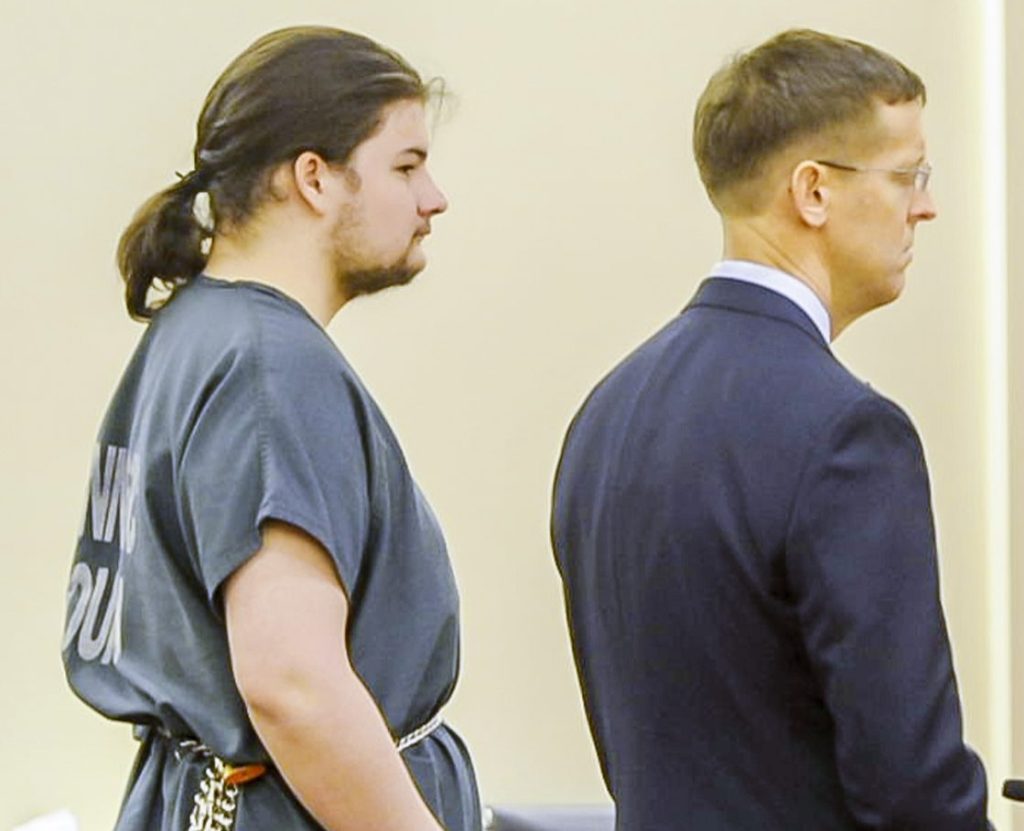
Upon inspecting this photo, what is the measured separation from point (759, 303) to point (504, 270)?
1.33 metres

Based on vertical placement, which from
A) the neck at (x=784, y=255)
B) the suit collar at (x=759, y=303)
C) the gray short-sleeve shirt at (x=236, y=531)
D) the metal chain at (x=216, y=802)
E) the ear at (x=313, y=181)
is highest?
the ear at (x=313, y=181)

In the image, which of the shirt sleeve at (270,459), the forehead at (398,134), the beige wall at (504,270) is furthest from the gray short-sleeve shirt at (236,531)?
the beige wall at (504,270)

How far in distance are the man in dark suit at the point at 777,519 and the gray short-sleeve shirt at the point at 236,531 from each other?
0.16 meters

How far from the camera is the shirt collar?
61.0 inches

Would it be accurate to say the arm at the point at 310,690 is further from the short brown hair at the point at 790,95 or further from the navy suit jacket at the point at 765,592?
the short brown hair at the point at 790,95

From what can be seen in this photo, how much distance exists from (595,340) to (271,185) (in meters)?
1.38

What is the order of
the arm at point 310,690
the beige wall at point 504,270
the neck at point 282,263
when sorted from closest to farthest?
the arm at point 310,690, the neck at point 282,263, the beige wall at point 504,270

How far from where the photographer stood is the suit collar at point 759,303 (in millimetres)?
1537

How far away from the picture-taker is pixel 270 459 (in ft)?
4.64

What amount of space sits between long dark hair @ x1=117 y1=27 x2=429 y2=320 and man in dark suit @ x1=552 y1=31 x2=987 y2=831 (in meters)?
0.31

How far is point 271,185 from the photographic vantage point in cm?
152

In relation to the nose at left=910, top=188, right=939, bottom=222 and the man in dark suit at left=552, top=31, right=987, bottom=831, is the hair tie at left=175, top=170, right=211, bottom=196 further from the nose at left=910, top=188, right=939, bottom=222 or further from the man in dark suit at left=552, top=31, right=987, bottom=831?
the nose at left=910, top=188, right=939, bottom=222

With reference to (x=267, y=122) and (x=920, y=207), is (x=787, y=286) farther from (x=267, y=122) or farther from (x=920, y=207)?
(x=267, y=122)

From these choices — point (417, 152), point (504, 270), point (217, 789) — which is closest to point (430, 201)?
point (417, 152)
